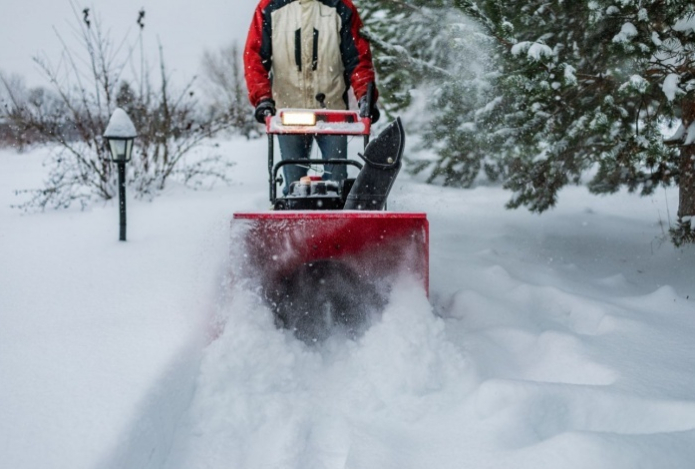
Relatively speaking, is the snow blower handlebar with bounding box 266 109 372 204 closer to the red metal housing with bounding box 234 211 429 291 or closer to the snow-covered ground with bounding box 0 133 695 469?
the red metal housing with bounding box 234 211 429 291

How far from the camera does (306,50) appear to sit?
3.76 m

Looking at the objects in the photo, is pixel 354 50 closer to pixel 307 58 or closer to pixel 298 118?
pixel 307 58

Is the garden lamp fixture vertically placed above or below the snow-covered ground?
above

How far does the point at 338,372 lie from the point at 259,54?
2.26 metres

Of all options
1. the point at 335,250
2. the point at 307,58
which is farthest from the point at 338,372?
the point at 307,58

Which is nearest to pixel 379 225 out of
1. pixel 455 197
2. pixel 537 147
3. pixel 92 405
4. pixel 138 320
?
pixel 138 320

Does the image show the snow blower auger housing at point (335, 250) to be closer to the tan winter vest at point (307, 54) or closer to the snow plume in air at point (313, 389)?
the snow plume in air at point (313, 389)

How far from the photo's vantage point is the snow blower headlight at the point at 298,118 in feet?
9.61

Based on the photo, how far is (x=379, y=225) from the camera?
2664 millimetres

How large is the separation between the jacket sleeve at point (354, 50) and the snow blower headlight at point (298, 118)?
89cm

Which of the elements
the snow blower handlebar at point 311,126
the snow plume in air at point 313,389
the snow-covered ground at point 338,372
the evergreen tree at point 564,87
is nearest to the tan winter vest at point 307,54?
the snow blower handlebar at point 311,126

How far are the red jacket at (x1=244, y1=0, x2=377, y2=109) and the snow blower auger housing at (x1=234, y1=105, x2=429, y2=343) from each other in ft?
3.17

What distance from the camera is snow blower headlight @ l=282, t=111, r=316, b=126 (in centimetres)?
293

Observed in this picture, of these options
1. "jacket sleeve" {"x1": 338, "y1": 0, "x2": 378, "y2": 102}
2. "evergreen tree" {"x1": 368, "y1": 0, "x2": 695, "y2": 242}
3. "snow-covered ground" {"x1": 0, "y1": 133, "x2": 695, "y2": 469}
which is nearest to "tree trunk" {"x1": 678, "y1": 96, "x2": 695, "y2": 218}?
"evergreen tree" {"x1": 368, "y1": 0, "x2": 695, "y2": 242}
